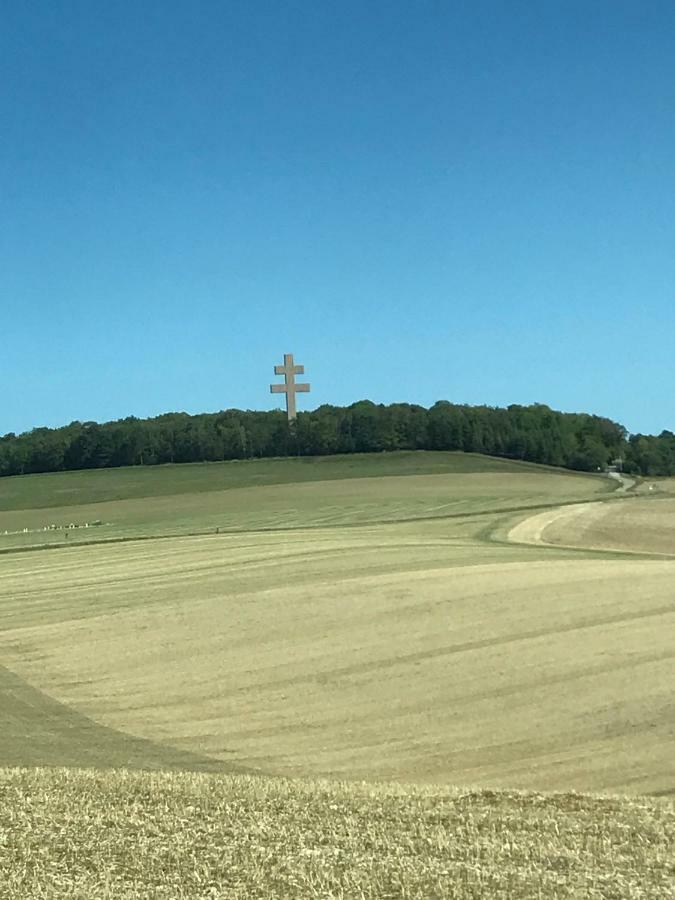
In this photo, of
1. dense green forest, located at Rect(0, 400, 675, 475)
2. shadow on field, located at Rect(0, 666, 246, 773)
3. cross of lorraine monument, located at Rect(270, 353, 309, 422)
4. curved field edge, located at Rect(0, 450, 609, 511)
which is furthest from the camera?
dense green forest, located at Rect(0, 400, 675, 475)

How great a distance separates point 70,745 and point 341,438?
59.6 m

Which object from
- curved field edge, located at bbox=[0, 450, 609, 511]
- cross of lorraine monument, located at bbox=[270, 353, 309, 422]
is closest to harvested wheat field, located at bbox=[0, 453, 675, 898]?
cross of lorraine monument, located at bbox=[270, 353, 309, 422]

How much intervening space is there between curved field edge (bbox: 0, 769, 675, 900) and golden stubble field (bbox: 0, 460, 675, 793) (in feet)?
13.2

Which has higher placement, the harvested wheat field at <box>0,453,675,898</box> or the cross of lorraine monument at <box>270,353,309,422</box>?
the cross of lorraine monument at <box>270,353,309,422</box>

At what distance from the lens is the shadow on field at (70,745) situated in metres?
12.6

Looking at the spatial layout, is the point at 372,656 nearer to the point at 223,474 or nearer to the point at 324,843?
the point at 324,843

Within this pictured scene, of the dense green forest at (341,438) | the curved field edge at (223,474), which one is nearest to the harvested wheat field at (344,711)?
the curved field edge at (223,474)

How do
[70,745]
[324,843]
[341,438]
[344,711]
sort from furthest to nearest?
[341,438], [344,711], [70,745], [324,843]

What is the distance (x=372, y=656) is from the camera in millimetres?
18172

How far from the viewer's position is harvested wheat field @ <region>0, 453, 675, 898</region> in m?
6.56

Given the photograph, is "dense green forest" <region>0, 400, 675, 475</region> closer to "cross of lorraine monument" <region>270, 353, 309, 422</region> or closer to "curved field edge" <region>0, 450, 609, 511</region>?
"curved field edge" <region>0, 450, 609, 511</region>

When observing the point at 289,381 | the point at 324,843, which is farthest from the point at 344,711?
the point at 289,381

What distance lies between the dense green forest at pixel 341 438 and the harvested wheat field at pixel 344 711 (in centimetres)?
3211

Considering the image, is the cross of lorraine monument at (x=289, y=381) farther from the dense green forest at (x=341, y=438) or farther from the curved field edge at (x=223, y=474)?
the dense green forest at (x=341, y=438)
